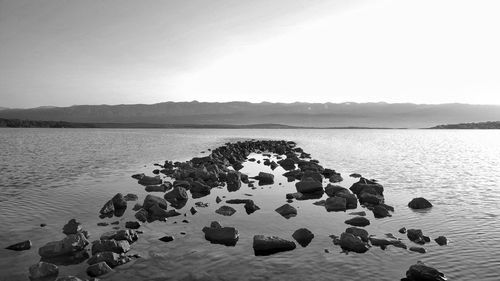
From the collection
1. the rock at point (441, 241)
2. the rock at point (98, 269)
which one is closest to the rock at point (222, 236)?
the rock at point (98, 269)

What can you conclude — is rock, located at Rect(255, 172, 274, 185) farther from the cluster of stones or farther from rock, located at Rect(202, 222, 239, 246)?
the cluster of stones

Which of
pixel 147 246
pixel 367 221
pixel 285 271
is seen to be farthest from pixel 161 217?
pixel 367 221

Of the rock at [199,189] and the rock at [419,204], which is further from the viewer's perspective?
the rock at [199,189]

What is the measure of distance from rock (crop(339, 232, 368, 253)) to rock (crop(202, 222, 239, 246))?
352 cm

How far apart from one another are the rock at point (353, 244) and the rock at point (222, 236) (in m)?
3.52

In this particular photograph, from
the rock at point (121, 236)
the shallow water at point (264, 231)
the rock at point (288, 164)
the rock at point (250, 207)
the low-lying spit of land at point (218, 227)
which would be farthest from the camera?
the rock at point (288, 164)

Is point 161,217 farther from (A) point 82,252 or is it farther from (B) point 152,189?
(B) point 152,189

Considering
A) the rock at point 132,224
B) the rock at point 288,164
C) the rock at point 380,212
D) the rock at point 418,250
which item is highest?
the rock at point 132,224

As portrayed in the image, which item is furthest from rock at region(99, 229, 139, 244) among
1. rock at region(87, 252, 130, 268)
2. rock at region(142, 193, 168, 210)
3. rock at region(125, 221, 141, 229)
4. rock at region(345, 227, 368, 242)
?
rock at region(345, 227, 368, 242)

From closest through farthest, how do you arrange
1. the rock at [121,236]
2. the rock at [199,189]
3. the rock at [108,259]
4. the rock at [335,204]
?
the rock at [108,259] → the rock at [121,236] → the rock at [335,204] → the rock at [199,189]

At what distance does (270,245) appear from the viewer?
36.6 ft

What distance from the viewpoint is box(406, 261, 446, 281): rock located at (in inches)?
346

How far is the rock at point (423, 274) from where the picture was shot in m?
8.78

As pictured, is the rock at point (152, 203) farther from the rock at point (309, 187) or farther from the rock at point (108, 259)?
the rock at point (309, 187)
